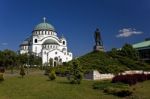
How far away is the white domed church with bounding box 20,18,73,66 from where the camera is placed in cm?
10494

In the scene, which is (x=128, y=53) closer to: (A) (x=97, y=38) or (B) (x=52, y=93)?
(A) (x=97, y=38)

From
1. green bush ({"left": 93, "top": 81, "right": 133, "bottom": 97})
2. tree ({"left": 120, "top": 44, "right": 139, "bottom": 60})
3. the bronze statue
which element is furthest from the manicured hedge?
tree ({"left": 120, "top": 44, "right": 139, "bottom": 60})

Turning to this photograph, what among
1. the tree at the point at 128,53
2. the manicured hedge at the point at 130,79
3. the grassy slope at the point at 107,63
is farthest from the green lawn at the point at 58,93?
the tree at the point at 128,53

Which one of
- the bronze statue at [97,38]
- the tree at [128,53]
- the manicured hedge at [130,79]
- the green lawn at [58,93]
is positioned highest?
the bronze statue at [97,38]

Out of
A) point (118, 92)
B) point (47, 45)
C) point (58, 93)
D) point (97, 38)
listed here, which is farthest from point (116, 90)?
point (47, 45)

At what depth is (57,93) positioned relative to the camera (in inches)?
855

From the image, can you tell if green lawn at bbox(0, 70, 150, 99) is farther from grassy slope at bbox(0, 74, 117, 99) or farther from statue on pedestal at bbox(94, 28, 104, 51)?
statue on pedestal at bbox(94, 28, 104, 51)

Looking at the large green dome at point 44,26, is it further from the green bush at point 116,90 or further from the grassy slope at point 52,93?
the green bush at point 116,90

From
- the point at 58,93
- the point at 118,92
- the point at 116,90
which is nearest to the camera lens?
the point at 118,92

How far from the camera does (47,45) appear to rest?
10700 centimetres

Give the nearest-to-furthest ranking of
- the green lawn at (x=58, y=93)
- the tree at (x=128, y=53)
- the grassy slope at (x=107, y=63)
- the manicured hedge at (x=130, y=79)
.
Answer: the green lawn at (x=58, y=93)
the manicured hedge at (x=130, y=79)
the grassy slope at (x=107, y=63)
the tree at (x=128, y=53)

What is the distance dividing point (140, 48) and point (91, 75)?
97.7ft

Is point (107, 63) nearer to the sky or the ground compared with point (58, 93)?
nearer to the sky

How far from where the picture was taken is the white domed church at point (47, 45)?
105 meters
